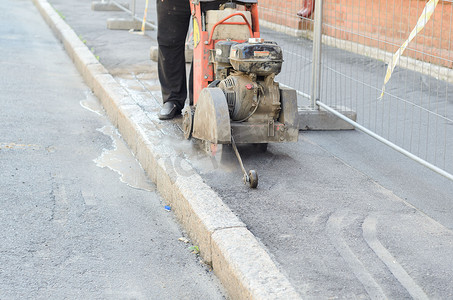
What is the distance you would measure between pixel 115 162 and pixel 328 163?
1790mm

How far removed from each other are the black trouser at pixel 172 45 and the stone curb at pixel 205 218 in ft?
1.24

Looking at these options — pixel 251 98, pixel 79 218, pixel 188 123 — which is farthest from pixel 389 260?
pixel 188 123

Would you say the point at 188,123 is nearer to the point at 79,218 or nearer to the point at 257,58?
the point at 257,58

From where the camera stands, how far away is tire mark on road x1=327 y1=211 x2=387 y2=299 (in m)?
3.50

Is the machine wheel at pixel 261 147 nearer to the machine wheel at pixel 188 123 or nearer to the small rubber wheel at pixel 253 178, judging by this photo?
the machine wheel at pixel 188 123

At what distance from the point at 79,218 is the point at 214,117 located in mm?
1188

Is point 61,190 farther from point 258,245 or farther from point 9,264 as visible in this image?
point 258,245

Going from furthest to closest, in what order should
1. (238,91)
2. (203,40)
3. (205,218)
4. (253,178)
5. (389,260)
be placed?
(203,40)
(238,91)
(253,178)
(205,218)
(389,260)

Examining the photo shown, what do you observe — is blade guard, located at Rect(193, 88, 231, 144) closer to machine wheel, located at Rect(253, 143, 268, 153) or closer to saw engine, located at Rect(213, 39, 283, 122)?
saw engine, located at Rect(213, 39, 283, 122)

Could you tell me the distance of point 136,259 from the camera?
13.6 feet

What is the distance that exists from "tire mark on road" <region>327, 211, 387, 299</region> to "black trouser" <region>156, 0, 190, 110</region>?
2.81 metres

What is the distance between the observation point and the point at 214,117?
16.9ft

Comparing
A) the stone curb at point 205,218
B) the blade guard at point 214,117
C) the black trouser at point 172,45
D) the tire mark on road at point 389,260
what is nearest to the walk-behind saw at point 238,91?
the blade guard at point 214,117

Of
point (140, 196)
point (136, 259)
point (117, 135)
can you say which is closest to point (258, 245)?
point (136, 259)
